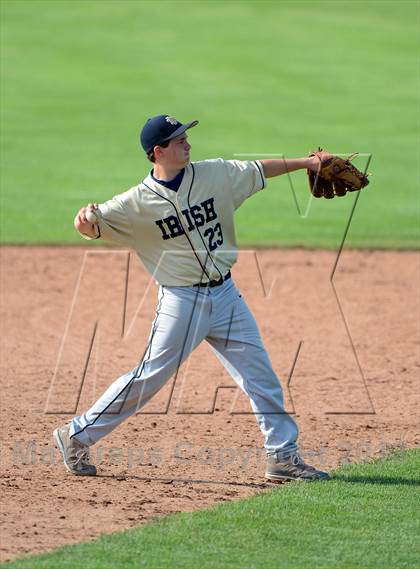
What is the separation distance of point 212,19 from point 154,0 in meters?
2.04

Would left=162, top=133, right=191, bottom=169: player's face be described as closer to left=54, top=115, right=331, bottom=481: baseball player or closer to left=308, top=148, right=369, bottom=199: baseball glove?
left=54, top=115, right=331, bottom=481: baseball player

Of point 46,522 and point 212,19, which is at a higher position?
point 212,19

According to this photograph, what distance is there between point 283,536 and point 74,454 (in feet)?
5.50

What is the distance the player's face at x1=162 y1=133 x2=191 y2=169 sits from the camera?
241 inches

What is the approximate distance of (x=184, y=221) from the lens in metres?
6.14

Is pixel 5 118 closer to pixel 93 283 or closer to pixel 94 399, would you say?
pixel 93 283

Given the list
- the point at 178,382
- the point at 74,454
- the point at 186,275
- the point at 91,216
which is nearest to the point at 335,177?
the point at 186,275

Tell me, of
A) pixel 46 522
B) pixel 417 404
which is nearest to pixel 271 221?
pixel 417 404

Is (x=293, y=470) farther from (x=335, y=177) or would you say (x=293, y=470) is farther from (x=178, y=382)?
(x=178, y=382)

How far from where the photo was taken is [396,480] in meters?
6.21

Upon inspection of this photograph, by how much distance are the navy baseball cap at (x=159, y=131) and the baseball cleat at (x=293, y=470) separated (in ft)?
6.51

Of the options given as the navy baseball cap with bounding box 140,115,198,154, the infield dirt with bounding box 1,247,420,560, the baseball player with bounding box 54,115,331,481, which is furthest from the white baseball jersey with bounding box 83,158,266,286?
the infield dirt with bounding box 1,247,420,560

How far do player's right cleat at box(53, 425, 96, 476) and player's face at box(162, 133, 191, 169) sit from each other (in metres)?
1.73

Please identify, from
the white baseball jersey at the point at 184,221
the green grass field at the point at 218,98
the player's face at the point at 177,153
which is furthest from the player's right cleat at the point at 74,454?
the green grass field at the point at 218,98
